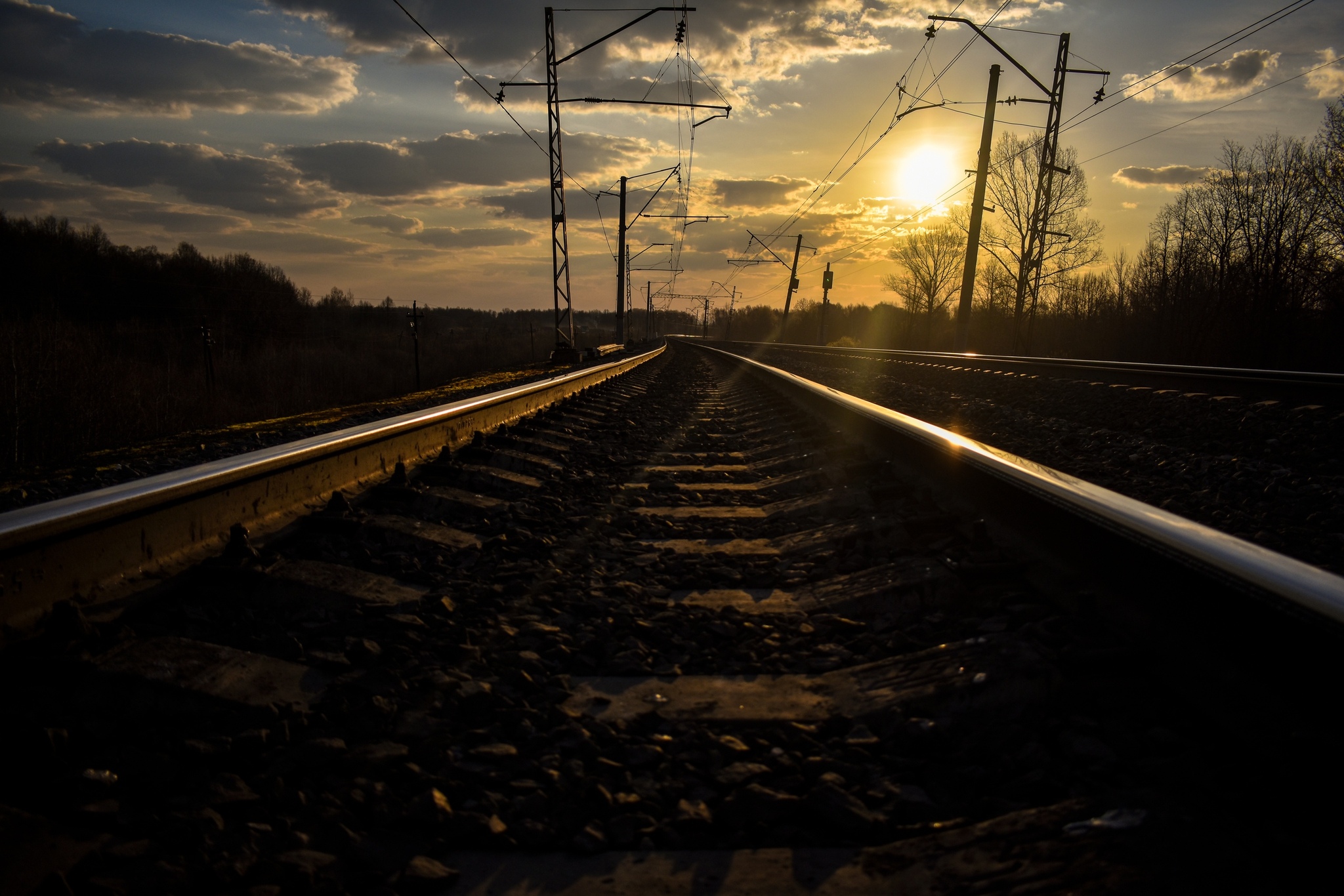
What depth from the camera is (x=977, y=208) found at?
23.0m

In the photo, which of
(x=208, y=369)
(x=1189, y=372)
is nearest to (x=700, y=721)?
(x=1189, y=372)

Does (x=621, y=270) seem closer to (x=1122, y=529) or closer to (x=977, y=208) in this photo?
(x=977, y=208)

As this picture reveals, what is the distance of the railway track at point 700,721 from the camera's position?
4.30 feet

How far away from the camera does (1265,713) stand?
4.66 ft

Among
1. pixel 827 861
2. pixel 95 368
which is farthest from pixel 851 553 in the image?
pixel 95 368

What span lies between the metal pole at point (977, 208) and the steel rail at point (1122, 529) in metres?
21.4

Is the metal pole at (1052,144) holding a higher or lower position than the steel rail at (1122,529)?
higher

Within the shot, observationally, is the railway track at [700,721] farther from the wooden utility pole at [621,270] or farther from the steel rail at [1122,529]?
the wooden utility pole at [621,270]

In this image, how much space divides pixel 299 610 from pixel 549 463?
2.97 m

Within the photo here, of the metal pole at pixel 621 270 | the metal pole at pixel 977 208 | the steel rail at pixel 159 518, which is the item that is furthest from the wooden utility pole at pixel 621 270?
the steel rail at pixel 159 518

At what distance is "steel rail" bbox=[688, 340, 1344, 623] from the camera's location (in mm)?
1510

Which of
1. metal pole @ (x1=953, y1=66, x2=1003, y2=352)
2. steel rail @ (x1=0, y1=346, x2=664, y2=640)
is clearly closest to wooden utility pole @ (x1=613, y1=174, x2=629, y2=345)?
metal pole @ (x1=953, y1=66, x2=1003, y2=352)

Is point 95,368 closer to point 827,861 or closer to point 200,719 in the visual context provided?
point 200,719

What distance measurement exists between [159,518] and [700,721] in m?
1.78
